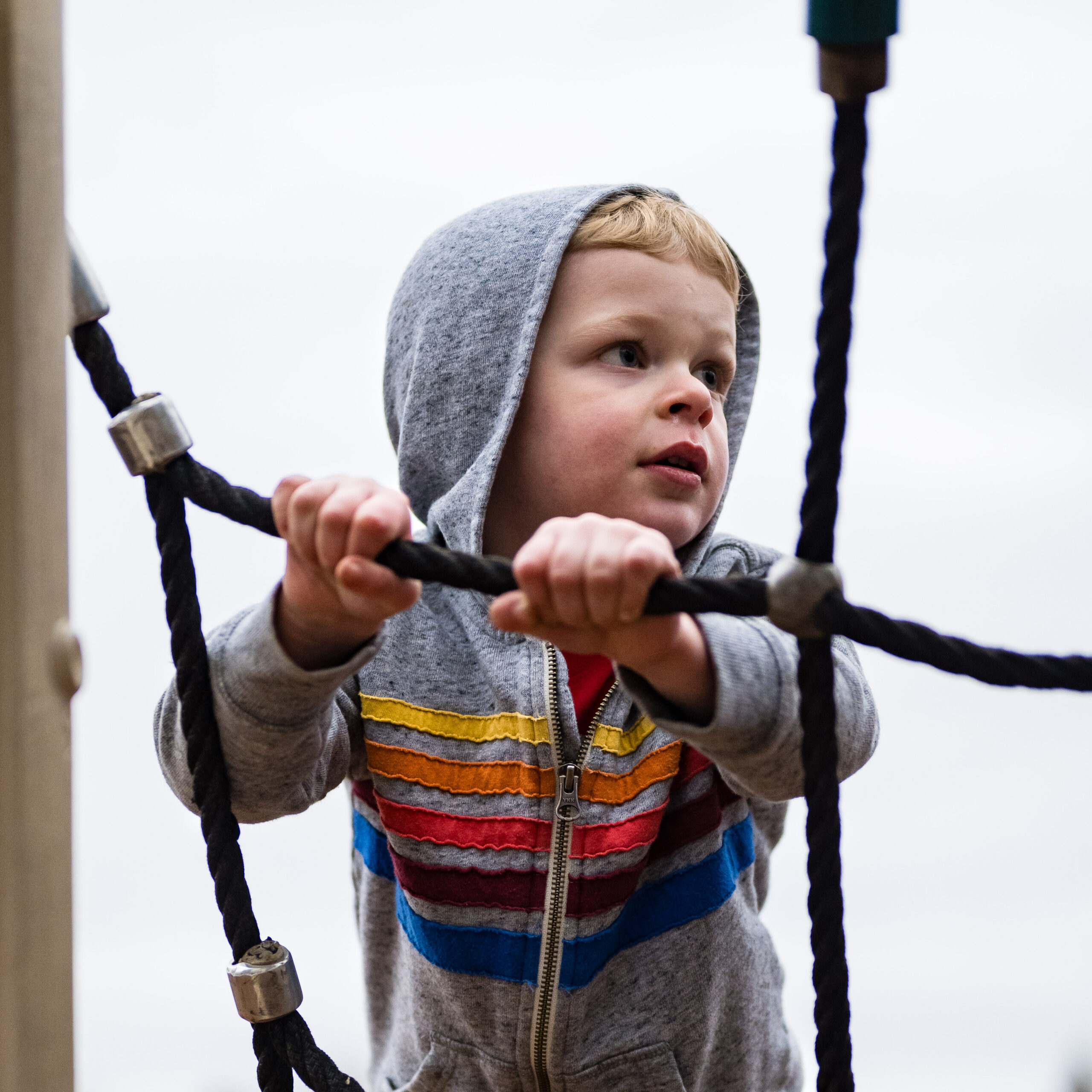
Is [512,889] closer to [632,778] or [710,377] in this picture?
[632,778]

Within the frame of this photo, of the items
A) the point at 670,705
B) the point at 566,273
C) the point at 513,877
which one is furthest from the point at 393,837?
the point at 566,273

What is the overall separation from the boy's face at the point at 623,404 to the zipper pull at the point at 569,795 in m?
0.17

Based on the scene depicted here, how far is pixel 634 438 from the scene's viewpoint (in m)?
0.83

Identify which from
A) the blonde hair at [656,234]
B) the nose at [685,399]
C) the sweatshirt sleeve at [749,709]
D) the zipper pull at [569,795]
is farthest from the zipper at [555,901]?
the blonde hair at [656,234]

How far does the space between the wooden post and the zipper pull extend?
1.05 ft

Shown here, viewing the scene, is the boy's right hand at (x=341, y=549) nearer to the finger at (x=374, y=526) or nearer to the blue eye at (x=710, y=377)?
the finger at (x=374, y=526)

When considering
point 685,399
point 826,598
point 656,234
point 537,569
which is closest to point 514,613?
point 537,569

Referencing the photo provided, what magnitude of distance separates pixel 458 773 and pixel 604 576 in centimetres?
32

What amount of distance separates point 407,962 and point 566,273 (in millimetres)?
486

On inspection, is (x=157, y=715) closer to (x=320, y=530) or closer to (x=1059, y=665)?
(x=320, y=530)

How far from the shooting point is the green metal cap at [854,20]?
1.57ft

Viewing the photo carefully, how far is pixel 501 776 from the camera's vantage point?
788 mm

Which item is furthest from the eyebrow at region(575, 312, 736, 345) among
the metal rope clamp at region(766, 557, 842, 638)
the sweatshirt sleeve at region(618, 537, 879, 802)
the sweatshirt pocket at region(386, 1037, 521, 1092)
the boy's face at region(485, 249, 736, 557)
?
the sweatshirt pocket at region(386, 1037, 521, 1092)

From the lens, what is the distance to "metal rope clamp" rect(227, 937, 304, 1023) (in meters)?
0.65
